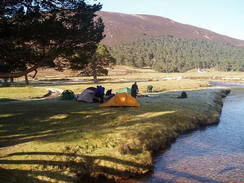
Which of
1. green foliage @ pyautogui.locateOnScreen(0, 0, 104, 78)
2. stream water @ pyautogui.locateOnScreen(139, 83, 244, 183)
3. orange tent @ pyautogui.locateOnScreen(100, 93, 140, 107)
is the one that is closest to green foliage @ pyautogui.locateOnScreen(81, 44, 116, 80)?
orange tent @ pyautogui.locateOnScreen(100, 93, 140, 107)

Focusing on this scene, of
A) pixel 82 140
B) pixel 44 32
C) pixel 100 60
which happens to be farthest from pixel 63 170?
pixel 100 60

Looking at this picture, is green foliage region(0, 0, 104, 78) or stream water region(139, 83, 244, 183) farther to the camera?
green foliage region(0, 0, 104, 78)

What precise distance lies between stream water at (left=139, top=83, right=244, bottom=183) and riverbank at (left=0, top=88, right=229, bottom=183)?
0.85 meters

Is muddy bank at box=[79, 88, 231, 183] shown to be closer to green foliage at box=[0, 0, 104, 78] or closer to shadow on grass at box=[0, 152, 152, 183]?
shadow on grass at box=[0, 152, 152, 183]

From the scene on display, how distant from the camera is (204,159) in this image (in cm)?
1541

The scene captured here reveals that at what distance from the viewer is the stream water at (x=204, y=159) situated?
1302cm

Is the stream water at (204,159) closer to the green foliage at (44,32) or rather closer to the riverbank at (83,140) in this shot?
the riverbank at (83,140)

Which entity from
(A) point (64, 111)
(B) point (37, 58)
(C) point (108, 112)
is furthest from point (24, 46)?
(C) point (108, 112)

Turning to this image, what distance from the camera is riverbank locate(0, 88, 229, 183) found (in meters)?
12.1

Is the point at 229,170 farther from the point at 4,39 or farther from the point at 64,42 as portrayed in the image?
the point at 4,39

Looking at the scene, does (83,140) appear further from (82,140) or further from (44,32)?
(44,32)

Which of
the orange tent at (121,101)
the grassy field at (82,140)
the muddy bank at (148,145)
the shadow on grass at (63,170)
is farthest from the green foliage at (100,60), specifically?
the shadow on grass at (63,170)

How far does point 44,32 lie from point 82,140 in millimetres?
8747

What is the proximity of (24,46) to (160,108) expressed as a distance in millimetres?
14540
